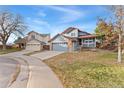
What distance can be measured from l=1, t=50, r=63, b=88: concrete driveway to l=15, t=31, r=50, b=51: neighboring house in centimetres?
12

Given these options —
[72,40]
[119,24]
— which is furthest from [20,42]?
[119,24]

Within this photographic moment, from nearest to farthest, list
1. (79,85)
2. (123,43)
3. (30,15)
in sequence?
(79,85) < (30,15) < (123,43)

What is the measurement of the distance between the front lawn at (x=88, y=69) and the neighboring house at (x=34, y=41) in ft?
1.03

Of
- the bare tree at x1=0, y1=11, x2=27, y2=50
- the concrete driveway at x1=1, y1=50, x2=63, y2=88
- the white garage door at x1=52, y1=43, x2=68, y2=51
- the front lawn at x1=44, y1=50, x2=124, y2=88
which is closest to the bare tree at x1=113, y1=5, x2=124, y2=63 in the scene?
the front lawn at x1=44, y1=50, x2=124, y2=88

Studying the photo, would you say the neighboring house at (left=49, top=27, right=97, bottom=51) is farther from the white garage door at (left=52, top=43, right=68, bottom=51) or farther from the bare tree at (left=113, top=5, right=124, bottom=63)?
the bare tree at (left=113, top=5, right=124, bottom=63)

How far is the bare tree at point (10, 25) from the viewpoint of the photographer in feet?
13.0

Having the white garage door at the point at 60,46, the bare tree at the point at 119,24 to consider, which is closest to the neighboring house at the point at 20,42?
the white garage door at the point at 60,46

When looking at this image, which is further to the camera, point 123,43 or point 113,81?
point 123,43

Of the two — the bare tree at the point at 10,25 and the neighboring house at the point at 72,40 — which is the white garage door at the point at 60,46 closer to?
the neighboring house at the point at 72,40
